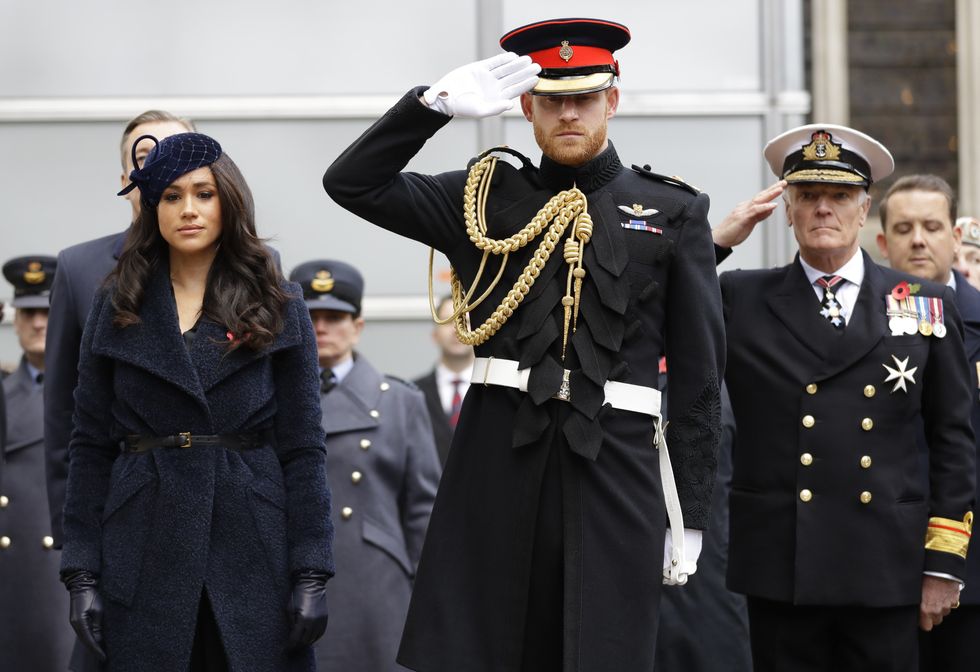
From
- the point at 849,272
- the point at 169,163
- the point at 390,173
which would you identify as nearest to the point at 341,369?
the point at 849,272

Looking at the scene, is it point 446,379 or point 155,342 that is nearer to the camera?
point 155,342

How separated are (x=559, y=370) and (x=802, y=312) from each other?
1444mm

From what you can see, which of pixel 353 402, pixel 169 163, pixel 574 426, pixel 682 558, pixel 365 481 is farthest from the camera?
pixel 353 402

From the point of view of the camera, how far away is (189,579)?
14.1ft

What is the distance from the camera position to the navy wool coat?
4309 mm

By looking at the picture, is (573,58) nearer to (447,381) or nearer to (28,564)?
(28,564)

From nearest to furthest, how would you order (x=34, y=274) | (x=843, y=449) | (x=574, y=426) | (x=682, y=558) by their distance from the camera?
(x=574, y=426) < (x=682, y=558) < (x=843, y=449) < (x=34, y=274)

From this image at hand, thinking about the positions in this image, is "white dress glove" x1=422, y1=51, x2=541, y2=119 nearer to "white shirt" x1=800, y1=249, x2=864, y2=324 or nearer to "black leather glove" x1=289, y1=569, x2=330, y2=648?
"black leather glove" x1=289, y1=569, x2=330, y2=648

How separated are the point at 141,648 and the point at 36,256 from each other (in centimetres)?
363

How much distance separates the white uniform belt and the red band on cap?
2.41 feet

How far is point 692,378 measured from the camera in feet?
13.9

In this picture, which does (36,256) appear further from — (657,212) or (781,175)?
(657,212)

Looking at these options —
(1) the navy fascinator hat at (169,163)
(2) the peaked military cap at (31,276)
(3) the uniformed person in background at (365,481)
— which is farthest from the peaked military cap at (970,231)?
(2) the peaked military cap at (31,276)

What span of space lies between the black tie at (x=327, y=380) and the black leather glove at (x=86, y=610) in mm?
2356
